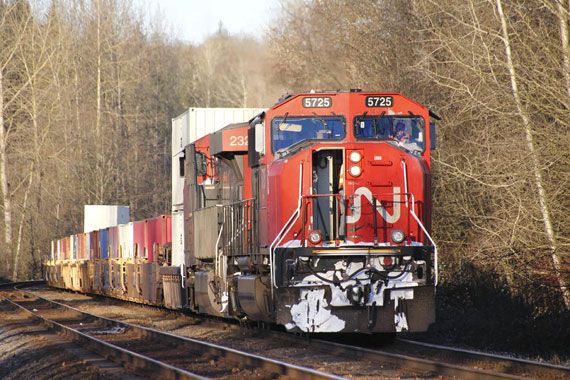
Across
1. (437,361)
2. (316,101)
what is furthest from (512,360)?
(316,101)

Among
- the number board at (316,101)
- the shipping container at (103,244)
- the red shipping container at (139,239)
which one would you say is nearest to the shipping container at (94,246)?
the shipping container at (103,244)

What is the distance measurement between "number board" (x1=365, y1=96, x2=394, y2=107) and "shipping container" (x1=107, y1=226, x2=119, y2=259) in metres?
17.3

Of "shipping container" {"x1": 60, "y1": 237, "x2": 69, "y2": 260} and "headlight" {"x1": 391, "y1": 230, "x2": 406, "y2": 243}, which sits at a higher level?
"shipping container" {"x1": 60, "y1": 237, "x2": 69, "y2": 260}

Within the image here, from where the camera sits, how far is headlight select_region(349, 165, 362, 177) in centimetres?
1347

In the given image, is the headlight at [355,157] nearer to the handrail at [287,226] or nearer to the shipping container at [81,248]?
the handrail at [287,226]

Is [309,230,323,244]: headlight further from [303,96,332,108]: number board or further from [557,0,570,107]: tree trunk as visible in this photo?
[557,0,570,107]: tree trunk

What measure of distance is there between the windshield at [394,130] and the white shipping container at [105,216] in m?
27.3

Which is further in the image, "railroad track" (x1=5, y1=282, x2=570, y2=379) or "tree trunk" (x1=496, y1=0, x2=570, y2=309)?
"tree trunk" (x1=496, y1=0, x2=570, y2=309)

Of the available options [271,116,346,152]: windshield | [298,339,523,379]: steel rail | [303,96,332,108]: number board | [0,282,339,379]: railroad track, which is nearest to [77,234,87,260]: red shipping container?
[0,282,339,379]: railroad track

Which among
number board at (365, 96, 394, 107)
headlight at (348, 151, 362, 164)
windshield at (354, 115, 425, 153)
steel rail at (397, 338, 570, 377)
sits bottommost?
steel rail at (397, 338, 570, 377)

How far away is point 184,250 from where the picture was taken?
20.0 meters

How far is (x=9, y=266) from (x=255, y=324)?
35928 mm

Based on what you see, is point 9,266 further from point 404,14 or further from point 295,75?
point 404,14

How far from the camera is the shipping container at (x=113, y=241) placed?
30031mm
